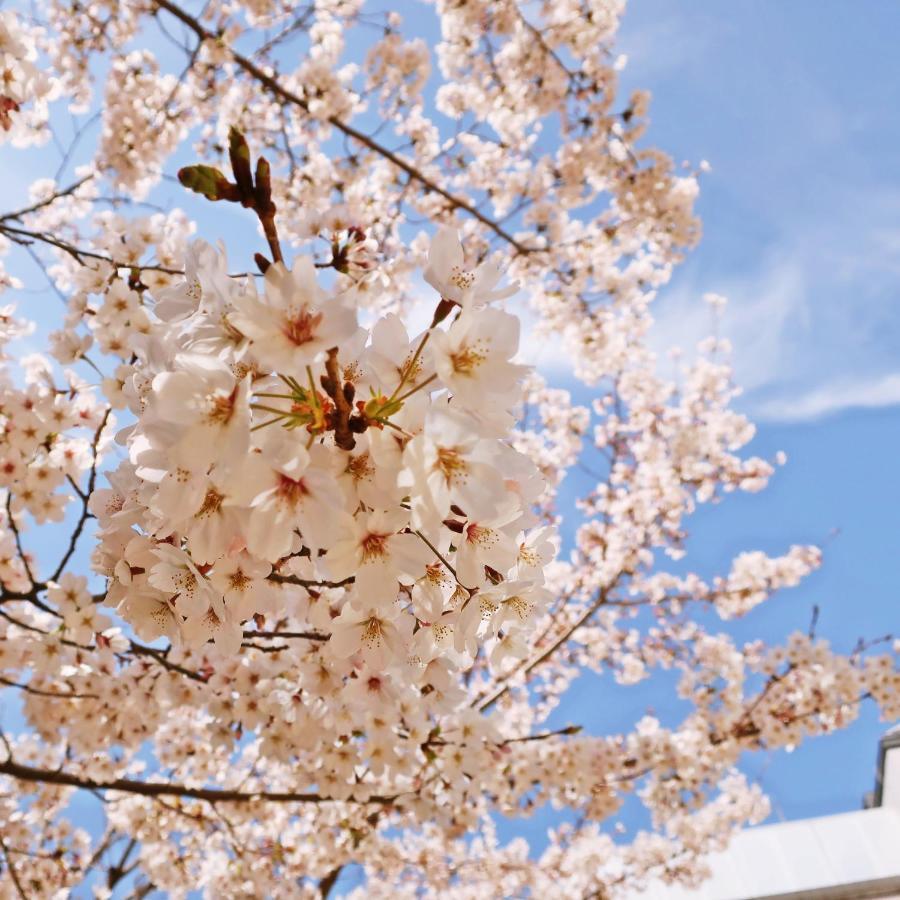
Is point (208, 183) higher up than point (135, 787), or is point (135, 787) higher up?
point (208, 183)

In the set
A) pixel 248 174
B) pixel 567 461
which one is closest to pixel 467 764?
pixel 248 174

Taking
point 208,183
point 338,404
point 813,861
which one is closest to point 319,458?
point 338,404

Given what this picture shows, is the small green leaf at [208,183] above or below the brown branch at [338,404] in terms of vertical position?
above

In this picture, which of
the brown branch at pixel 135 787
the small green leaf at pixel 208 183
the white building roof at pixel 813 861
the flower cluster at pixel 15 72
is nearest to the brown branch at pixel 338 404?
the small green leaf at pixel 208 183

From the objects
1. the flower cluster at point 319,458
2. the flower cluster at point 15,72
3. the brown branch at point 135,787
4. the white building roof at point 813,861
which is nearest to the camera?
the flower cluster at point 319,458

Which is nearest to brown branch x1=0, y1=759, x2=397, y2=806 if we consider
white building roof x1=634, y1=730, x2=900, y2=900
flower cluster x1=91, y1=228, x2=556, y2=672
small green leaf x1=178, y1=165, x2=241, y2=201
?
flower cluster x1=91, y1=228, x2=556, y2=672

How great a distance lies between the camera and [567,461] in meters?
9.81

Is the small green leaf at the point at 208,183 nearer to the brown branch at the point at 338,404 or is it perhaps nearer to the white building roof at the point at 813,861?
the brown branch at the point at 338,404

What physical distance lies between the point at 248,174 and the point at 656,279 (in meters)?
8.22

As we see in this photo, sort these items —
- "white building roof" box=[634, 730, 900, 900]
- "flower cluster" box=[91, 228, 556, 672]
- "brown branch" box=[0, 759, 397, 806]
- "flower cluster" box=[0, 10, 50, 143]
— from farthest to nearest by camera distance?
"white building roof" box=[634, 730, 900, 900]
"brown branch" box=[0, 759, 397, 806]
"flower cluster" box=[0, 10, 50, 143]
"flower cluster" box=[91, 228, 556, 672]

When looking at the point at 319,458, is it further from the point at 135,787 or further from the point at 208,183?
the point at 135,787

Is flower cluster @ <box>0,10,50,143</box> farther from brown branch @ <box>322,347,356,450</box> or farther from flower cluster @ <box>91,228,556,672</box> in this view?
brown branch @ <box>322,347,356,450</box>

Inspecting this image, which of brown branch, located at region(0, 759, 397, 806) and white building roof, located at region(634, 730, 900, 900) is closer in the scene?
brown branch, located at region(0, 759, 397, 806)

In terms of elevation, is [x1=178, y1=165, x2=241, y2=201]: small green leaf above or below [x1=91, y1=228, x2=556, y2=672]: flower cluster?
above
